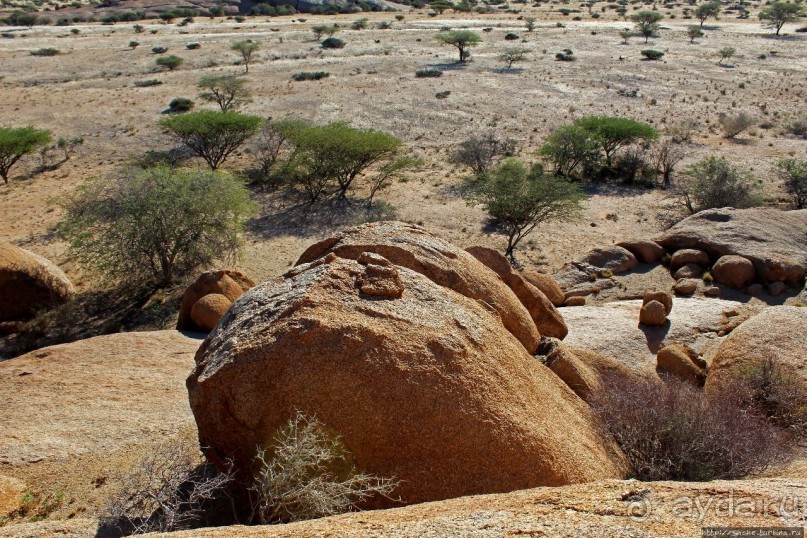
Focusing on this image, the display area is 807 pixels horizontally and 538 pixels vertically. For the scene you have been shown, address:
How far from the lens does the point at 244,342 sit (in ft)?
19.3

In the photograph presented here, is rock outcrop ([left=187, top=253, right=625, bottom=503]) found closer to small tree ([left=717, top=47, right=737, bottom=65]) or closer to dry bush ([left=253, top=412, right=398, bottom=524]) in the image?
dry bush ([left=253, top=412, right=398, bottom=524])

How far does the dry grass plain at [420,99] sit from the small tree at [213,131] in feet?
3.27

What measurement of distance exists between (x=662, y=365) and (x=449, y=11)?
7442cm

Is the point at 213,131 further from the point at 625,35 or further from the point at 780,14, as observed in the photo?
the point at 780,14

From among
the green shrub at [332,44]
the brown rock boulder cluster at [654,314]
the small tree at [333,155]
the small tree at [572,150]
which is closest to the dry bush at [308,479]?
the brown rock boulder cluster at [654,314]

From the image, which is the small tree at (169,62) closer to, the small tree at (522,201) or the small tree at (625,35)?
the small tree at (522,201)

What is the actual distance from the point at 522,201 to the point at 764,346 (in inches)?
424

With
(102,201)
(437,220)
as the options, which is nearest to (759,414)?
(437,220)

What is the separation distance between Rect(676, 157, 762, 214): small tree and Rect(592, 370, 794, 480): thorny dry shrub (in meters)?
15.6

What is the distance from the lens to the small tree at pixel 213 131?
82.2 ft

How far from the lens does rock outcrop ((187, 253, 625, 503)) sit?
18.3 ft

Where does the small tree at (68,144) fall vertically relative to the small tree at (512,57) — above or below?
below

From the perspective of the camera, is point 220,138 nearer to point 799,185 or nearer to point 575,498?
point 799,185

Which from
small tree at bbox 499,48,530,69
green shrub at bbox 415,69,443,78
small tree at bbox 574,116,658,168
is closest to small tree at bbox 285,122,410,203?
small tree at bbox 574,116,658,168
